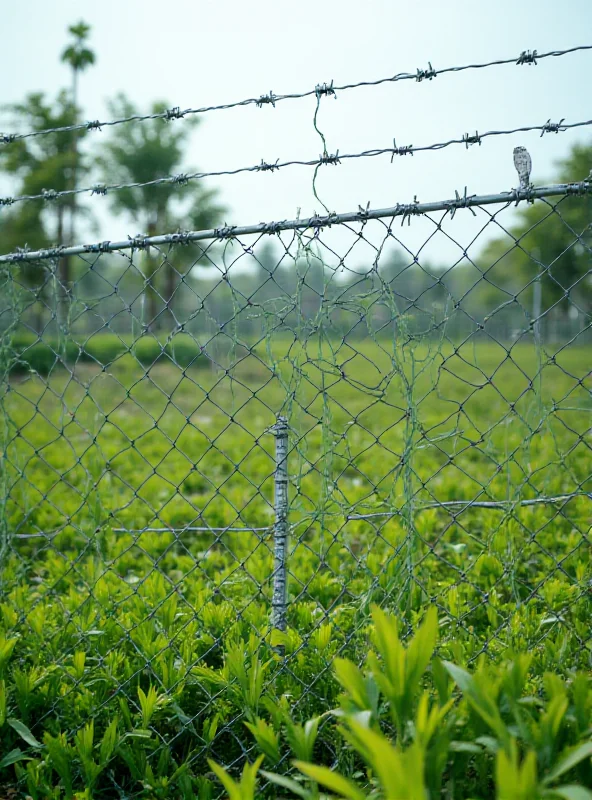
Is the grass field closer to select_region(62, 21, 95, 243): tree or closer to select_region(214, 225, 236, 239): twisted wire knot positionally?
select_region(214, 225, 236, 239): twisted wire knot

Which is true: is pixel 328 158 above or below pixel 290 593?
above

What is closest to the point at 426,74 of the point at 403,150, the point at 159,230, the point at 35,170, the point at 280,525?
the point at 403,150

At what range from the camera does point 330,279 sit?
177 centimetres

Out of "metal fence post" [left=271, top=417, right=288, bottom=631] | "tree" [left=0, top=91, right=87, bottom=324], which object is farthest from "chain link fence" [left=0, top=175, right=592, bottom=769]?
"tree" [left=0, top=91, right=87, bottom=324]

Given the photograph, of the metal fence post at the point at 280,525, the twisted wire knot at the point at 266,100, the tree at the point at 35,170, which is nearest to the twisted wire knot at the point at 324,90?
the twisted wire knot at the point at 266,100

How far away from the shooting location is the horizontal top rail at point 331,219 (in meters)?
1.59

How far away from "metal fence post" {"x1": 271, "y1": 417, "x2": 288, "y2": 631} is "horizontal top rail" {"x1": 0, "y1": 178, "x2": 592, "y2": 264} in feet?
2.01

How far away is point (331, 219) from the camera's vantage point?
174 cm

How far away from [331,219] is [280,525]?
39.0 inches

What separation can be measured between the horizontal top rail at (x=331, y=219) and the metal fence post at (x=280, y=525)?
2.01ft

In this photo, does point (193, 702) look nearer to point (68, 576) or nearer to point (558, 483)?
point (68, 576)

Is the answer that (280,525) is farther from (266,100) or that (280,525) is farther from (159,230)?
(159,230)

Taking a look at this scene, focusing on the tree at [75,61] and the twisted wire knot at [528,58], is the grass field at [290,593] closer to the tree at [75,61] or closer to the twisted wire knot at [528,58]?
the twisted wire knot at [528,58]

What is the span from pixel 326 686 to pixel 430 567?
111 cm
